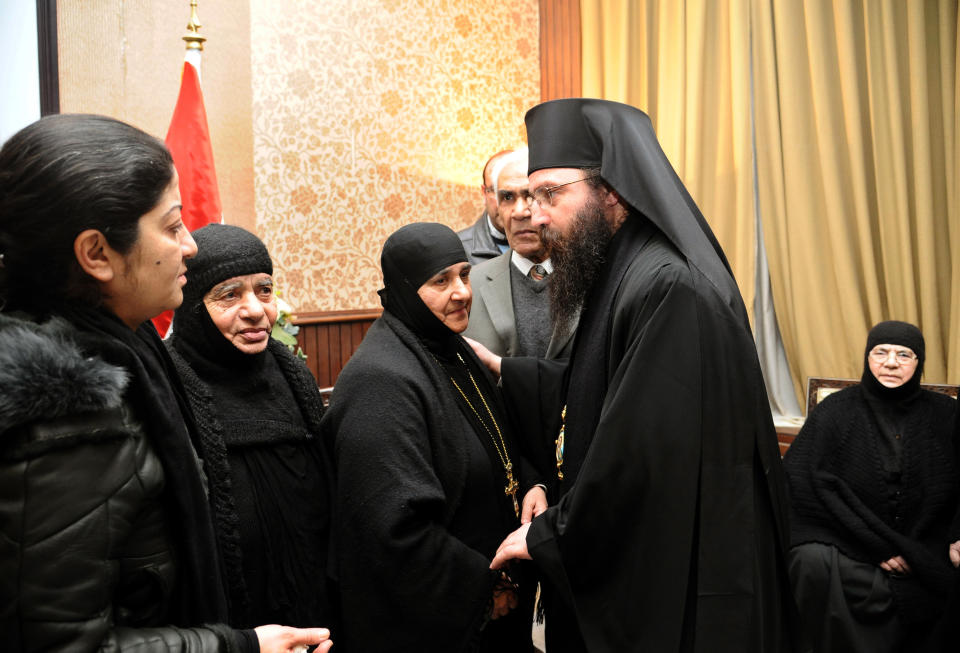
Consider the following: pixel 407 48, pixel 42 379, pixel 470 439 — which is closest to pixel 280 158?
pixel 407 48

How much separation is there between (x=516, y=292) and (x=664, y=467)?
1520 mm

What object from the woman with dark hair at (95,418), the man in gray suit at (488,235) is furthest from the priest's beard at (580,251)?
the man in gray suit at (488,235)

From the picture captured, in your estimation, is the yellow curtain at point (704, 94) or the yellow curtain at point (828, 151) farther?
the yellow curtain at point (704, 94)

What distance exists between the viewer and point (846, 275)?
4.50m

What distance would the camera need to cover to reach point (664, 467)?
5.88 feet

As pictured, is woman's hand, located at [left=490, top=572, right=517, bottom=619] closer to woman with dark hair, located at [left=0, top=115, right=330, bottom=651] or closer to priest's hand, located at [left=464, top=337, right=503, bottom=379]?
priest's hand, located at [left=464, top=337, right=503, bottom=379]

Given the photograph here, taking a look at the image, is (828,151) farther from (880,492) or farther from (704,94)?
(880,492)

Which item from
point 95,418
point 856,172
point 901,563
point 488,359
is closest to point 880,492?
point 901,563

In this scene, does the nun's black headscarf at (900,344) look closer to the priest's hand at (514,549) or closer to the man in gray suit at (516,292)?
the man in gray suit at (516,292)

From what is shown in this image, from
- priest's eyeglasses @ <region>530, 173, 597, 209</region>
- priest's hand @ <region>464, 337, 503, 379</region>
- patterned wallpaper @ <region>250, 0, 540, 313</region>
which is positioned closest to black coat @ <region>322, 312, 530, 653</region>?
priest's hand @ <region>464, 337, 503, 379</region>

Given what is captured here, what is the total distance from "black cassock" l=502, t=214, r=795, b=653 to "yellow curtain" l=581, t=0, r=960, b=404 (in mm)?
2906

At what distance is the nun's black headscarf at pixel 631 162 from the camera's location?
1.95 m

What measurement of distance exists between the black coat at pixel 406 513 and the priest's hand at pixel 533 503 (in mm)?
115

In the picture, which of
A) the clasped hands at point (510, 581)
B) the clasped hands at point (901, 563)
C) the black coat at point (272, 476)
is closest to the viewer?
the black coat at point (272, 476)
